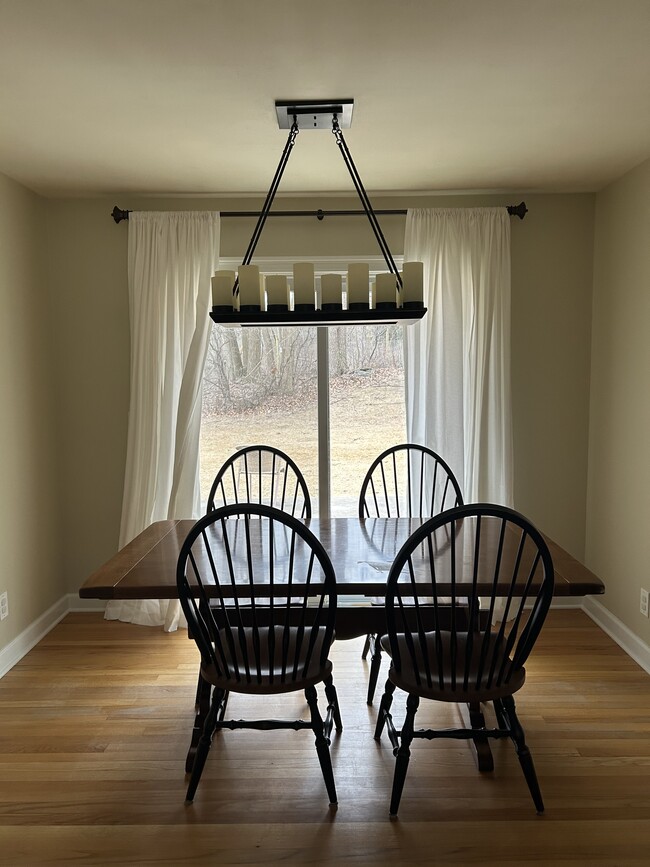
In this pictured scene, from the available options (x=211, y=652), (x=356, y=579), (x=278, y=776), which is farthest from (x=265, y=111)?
(x=278, y=776)

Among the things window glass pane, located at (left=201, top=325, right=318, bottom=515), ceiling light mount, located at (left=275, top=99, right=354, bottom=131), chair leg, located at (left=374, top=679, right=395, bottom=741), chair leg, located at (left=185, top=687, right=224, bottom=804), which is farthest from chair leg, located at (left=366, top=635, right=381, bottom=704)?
ceiling light mount, located at (left=275, top=99, right=354, bottom=131)

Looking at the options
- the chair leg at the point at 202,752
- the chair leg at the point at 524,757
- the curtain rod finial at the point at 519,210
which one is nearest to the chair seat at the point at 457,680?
the chair leg at the point at 524,757

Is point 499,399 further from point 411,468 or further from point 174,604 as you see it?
point 174,604

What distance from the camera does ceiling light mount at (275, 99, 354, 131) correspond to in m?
2.60

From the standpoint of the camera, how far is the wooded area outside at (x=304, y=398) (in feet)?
13.6

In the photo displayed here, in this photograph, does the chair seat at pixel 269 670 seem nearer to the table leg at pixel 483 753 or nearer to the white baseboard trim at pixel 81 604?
the table leg at pixel 483 753

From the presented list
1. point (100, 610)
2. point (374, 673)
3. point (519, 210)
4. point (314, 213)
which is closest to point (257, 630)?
point (374, 673)

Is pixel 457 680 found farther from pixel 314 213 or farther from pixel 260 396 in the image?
pixel 314 213

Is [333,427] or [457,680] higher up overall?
[333,427]

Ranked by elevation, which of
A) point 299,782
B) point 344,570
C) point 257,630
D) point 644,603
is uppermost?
point 344,570

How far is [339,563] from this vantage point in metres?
2.50

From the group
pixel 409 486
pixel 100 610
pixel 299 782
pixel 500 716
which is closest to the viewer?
pixel 299 782

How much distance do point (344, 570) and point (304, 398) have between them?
6.39 feet

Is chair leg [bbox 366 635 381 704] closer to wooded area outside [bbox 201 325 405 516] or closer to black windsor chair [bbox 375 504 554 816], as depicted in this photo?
black windsor chair [bbox 375 504 554 816]
